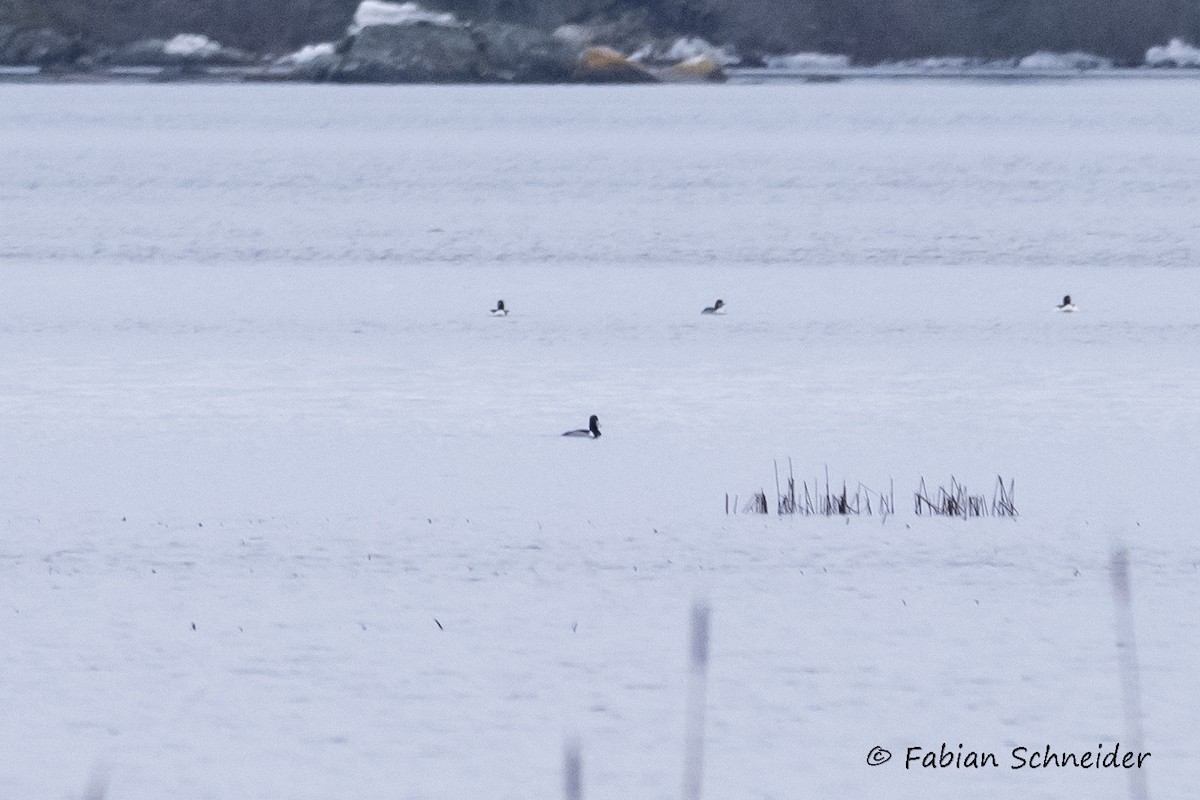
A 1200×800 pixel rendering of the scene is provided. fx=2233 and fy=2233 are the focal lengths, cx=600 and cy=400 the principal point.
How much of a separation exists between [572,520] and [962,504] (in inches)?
88.0

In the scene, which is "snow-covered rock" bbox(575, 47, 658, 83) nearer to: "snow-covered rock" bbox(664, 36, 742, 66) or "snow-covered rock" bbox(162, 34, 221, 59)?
"snow-covered rock" bbox(664, 36, 742, 66)

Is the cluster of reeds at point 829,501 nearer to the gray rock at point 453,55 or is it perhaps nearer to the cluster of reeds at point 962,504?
the cluster of reeds at point 962,504

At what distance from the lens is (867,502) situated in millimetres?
12492

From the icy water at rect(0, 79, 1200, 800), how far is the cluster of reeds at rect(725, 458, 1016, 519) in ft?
0.59

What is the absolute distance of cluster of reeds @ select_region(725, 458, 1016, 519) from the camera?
12.5 metres

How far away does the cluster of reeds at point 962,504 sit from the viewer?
1250 centimetres

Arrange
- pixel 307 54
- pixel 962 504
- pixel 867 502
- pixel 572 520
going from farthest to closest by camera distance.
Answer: pixel 307 54 < pixel 962 504 < pixel 867 502 < pixel 572 520

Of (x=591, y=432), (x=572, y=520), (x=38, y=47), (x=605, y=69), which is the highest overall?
(x=38, y=47)

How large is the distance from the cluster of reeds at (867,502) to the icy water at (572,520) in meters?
0.18

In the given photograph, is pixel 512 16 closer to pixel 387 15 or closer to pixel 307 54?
pixel 307 54

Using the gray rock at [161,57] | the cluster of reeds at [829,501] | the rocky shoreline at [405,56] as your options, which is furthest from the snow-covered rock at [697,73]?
the cluster of reeds at [829,501]

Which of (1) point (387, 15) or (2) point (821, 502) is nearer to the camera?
(2) point (821, 502)

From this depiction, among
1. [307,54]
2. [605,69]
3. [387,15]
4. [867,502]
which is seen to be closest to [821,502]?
[867,502]

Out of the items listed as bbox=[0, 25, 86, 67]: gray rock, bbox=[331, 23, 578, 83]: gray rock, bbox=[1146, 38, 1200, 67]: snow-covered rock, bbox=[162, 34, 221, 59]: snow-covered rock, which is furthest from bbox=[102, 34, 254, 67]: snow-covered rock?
bbox=[1146, 38, 1200, 67]: snow-covered rock
